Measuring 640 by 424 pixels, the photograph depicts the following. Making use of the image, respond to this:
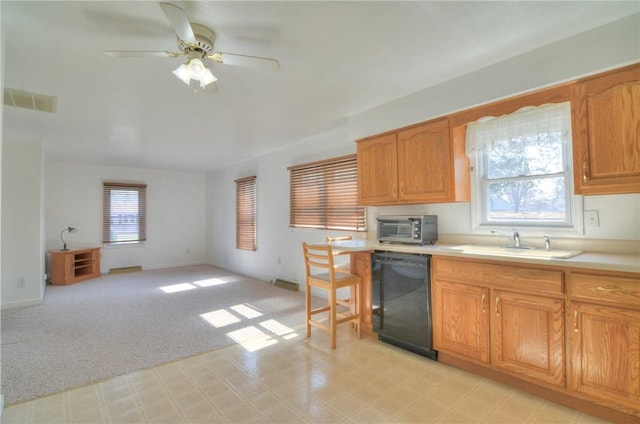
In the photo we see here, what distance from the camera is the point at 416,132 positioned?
283 cm

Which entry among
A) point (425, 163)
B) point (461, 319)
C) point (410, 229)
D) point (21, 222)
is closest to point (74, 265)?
point (21, 222)

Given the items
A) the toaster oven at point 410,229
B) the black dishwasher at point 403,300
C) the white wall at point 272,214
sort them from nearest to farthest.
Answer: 1. the black dishwasher at point 403,300
2. the toaster oven at point 410,229
3. the white wall at point 272,214

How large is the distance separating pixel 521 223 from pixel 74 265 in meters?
7.13

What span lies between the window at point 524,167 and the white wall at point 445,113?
200 mm

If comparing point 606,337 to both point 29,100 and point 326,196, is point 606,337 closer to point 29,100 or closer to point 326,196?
point 326,196

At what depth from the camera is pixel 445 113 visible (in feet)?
8.49

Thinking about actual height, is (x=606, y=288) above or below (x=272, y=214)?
below

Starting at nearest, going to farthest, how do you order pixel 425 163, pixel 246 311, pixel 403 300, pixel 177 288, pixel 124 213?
pixel 403 300 → pixel 425 163 → pixel 246 311 → pixel 177 288 → pixel 124 213

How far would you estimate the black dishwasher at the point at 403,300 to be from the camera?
2.51m

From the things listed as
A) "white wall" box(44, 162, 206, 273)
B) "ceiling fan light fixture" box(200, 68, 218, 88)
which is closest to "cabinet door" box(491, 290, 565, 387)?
"ceiling fan light fixture" box(200, 68, 218, 88)

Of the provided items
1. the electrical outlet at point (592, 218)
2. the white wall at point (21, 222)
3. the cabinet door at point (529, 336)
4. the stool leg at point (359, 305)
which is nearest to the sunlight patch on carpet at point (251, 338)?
the stool leg at point (359, 305)

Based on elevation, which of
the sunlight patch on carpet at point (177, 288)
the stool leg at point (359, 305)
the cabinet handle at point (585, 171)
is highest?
the cabinet handle at point (585, 171)

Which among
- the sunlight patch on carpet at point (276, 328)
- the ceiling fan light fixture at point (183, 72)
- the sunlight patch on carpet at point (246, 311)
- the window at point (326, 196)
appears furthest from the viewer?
the window at point (326, 196)

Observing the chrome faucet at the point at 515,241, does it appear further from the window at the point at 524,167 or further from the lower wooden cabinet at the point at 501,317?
the lower wooden cabinet at the point at 501,317
